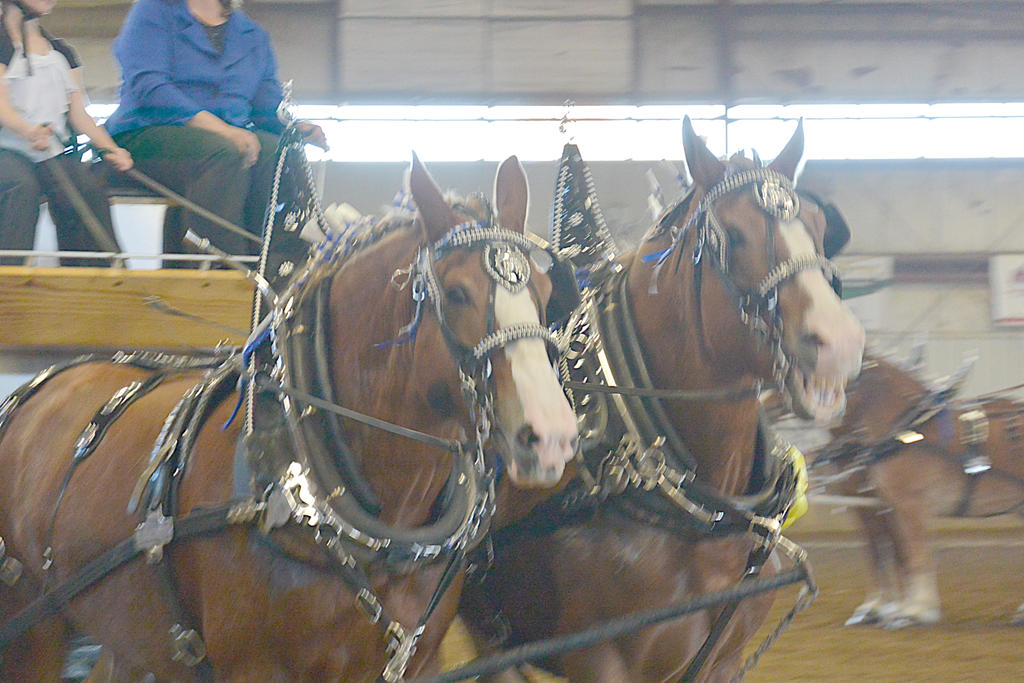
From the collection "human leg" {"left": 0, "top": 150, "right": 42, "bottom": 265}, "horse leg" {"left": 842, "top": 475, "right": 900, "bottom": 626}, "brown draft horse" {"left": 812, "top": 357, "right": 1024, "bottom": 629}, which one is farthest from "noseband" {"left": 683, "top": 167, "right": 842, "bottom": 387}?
"horse leg" {"left": 842, "top": 475, "right": 900, "bottom": 626}

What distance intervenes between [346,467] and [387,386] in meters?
0.16

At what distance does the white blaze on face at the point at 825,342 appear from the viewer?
1937mm

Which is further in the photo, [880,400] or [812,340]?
[880,400]

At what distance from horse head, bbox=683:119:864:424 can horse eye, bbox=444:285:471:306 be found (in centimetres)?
69

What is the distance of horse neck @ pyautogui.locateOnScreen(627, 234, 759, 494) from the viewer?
2184 millimetres

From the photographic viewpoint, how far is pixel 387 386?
1.79 meters

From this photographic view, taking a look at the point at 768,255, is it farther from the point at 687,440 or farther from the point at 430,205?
the point at 430,205

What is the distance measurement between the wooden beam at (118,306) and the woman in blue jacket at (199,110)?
310 mm

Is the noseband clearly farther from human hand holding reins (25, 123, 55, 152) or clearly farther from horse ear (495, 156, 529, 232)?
human hand holding reins (25, 123, 55, 152)

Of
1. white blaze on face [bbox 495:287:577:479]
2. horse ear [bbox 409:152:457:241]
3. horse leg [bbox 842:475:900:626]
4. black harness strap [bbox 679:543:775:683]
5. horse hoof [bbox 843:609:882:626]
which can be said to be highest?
horse ear [bbox 409:152:457:241]

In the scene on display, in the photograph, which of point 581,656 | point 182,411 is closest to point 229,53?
point 182,411

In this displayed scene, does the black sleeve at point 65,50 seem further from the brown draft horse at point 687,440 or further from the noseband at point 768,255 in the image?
the noseband at point 768,255

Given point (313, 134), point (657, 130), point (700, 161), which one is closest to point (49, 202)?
point (313, 134)

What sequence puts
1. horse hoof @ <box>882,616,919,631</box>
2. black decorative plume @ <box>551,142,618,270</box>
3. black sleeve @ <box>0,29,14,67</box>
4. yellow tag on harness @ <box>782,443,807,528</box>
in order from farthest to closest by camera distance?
1. horse hoof @ <box>882,616,919,631</box>
2. black decorative plume @ <box>551,142,618,270</box>
3. black sleeve @ <box>0,29,14,67</box>
4. yellow tag on harness @ <box>782,443,807,528</box>
